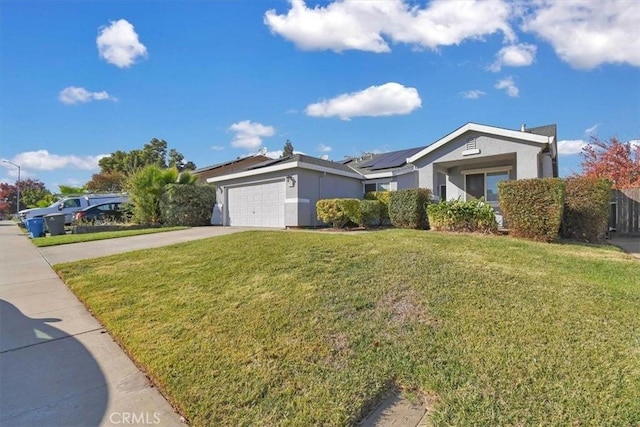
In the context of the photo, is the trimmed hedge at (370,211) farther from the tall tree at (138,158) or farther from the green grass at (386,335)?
the tall tree at (138,158)

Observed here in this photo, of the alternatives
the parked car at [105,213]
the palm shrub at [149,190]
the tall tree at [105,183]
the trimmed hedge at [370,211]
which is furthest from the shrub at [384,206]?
the tall tree at [105,183]

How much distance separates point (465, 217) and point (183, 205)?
48.0 ft

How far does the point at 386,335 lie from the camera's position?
3492 mm

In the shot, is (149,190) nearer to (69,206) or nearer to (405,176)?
(69,206)

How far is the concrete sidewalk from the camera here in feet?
8.57

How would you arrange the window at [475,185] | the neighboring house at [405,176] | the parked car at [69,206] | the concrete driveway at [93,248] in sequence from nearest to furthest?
1. the concrete driveway at [93,248]
2. the neighboring house at [405,176]
3. the window at [475,185]
4. the parked car at [69,206]

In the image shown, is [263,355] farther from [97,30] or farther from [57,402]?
[97,30]

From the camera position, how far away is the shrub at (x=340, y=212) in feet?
44.4

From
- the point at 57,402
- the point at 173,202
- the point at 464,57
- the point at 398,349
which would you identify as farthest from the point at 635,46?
the point at 173,202

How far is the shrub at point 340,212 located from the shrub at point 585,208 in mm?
7016

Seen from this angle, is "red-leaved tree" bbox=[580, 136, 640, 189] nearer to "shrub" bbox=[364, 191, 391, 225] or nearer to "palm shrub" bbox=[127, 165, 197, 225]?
"shrub" bbox=[364, 191, 391, 225]

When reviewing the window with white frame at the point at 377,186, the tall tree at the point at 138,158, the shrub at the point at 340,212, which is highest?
the tall tree at the point at 138,158

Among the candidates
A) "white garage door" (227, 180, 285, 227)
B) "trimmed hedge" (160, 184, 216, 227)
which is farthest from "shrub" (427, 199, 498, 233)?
"trimmed hedge" (160, 184, 216, 227)

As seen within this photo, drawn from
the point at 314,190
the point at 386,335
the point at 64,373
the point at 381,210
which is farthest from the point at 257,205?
the point at 386,335
